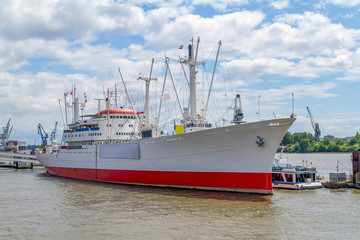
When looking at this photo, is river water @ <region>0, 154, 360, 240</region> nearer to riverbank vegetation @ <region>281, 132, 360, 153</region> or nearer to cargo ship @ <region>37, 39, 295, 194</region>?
cargo ship @ <region>37, 39, 295, 194</region>

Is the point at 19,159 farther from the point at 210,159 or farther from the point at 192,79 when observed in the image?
the point at 210,159

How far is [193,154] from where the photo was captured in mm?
23109

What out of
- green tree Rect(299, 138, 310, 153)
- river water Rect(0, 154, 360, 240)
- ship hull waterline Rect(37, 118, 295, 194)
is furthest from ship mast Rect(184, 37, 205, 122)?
green tree Rect(299, 138, 310, 153)

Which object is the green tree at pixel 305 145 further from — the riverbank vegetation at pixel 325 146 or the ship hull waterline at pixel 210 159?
the ship hull waterline at pixel 210 159

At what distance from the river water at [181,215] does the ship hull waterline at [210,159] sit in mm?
1010

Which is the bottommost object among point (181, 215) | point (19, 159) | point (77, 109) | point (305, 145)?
point (181, 215)

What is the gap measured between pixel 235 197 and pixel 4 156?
49.8 m

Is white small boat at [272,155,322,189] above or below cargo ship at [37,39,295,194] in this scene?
below

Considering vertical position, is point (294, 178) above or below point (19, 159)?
below

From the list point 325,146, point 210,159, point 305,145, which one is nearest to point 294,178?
point 210,159

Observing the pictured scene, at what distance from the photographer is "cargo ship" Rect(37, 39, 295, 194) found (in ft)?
→ 68.7

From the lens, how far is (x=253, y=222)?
15156 millimetres

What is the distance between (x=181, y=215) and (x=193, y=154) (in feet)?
22.7

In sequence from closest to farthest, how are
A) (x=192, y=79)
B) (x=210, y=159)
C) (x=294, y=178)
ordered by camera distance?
(x=210, y=159), (x=294, y=178), (x=192, y=79)
